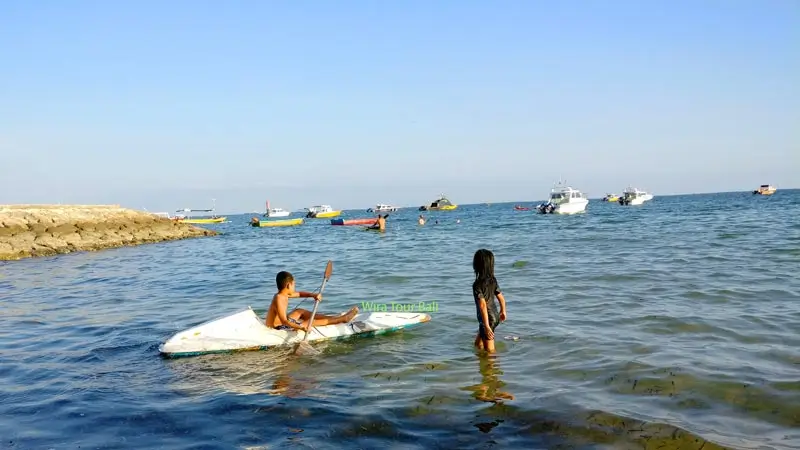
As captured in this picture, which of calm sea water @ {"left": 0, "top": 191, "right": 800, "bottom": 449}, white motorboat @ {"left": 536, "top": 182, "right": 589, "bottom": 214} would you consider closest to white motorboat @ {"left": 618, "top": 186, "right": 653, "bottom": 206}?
white motorboat @ {"left": 536, "top": 182, "right": 589, "bottom": 214}

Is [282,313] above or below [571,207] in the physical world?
below

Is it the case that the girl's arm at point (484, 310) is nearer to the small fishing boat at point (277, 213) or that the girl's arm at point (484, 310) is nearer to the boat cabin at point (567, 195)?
the boat cabin at point (567, 195)

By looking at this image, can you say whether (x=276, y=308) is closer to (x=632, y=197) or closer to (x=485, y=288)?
(x=485, y=288)

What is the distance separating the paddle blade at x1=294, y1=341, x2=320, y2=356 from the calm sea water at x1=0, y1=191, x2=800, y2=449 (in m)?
0.23

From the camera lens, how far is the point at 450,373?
7738 millimetres

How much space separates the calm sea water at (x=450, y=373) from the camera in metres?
5.68

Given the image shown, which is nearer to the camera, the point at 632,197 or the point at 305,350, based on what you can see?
the point at 305,350

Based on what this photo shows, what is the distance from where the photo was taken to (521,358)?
8375 millimetres

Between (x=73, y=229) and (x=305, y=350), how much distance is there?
116 ft

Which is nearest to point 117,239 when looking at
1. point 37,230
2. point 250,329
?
point 37,230

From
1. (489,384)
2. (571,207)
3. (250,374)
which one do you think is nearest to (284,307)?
(250,374)

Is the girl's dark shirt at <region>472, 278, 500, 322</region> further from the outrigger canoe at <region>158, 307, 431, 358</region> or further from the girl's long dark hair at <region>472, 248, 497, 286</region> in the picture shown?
the outrigger canoe at <region>158, 307, 431, 358</region>

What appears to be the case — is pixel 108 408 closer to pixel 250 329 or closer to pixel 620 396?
pixel 250 329

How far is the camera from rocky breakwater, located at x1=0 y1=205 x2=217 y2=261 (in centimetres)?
3288
